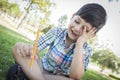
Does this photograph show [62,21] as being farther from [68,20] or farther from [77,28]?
[77,28]

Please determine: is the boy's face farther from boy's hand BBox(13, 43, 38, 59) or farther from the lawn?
the lawn

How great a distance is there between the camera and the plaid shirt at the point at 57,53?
1.10 metres

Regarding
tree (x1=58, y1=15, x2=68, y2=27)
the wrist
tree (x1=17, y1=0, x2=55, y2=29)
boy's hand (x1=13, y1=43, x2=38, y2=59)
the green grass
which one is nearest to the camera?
boy's hand (x1=13, y1=43, x2=38, y2=59)

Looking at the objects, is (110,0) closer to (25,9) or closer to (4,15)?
(25,9)

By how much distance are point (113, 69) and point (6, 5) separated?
973mm

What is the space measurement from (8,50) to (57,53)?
591 mm

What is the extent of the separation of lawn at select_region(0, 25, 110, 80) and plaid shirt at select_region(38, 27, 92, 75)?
10.1 inches

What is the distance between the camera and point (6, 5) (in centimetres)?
198

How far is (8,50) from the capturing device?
5.24 feet

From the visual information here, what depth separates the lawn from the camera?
4.47ft

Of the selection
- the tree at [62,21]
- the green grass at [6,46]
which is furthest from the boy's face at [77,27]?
the tree at [62,21]

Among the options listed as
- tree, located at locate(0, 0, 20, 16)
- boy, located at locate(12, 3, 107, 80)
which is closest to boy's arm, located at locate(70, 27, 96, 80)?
boy, located at locate(12, 3, 107, 80)

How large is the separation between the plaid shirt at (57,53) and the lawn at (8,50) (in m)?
0.26

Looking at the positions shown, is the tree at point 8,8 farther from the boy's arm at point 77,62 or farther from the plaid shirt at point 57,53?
the boy's arm at point 77,62
